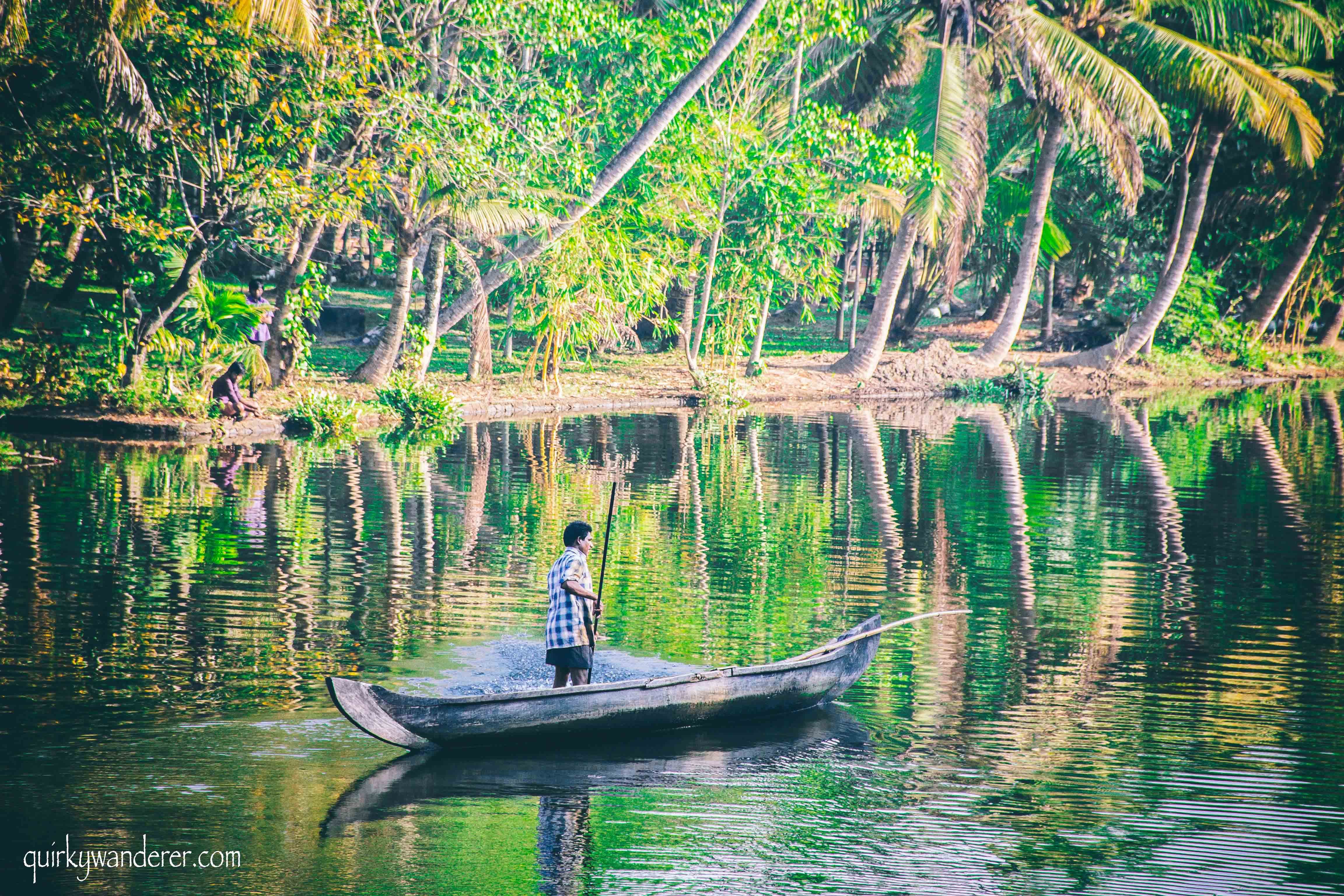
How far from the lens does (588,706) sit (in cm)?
877

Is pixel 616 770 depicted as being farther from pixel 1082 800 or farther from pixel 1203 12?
pixel 1203 12

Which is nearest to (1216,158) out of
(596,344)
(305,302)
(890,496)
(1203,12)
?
(1203,12)

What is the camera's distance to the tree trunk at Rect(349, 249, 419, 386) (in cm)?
2697

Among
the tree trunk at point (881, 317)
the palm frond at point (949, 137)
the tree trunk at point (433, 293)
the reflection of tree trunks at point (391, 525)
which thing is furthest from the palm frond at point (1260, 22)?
the reflection of tree trunks at point (391, 525)

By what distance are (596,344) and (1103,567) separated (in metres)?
21.0

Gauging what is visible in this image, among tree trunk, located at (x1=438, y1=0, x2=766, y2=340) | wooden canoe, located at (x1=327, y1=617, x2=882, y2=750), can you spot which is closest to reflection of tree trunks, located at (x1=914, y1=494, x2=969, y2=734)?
wooden canoe, located at (x1=327, y1=617, x2=882, y2=750)

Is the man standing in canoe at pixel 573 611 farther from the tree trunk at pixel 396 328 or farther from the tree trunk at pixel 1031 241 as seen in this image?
the tree trunk at pixel 1031 241

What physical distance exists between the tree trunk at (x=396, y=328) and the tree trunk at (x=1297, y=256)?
27962 mm

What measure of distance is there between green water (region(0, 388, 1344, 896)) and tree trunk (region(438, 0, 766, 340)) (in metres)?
7.66

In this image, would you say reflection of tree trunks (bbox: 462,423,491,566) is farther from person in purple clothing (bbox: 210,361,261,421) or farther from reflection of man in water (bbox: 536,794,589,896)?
reflection of man in water (bbox: 536,794,589,896)

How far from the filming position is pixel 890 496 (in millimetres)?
19922

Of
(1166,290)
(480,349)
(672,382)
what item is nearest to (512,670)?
(480,349)

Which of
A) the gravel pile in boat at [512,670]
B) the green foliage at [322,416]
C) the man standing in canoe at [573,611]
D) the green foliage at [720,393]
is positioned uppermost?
the green foliage at [720,393]

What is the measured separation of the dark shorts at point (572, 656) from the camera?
9.36 m
